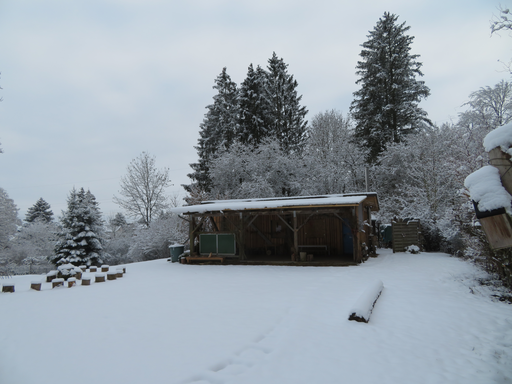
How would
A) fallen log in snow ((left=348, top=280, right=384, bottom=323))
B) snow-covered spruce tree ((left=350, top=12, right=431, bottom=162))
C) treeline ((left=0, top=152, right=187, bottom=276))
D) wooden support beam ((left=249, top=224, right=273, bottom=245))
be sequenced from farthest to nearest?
1. snow-covered spruce tree ((left=350, top=12, right=431, bottom=162))
2. treeline ((left=0, top=152, right=187, bottom=276))
3. wooden support beam ((left=249, top=224, right=273, bottom=245))
4. fallen log in snow ((left=348, top=280, right=384, bottom=323))

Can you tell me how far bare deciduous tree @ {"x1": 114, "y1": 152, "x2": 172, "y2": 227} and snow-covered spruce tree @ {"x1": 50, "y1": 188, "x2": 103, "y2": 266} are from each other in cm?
623

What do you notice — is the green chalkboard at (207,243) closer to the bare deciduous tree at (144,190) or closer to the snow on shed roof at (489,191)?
the snow on shed roof at (489,191)

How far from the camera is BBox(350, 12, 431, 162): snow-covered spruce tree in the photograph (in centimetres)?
2144

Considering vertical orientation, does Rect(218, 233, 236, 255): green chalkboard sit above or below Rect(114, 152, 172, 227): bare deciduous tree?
below

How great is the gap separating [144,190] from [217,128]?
8.65 meters

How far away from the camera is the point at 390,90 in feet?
71.2

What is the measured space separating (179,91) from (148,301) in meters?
27.6

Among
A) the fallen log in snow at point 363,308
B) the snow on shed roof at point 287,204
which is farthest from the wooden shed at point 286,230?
the fallen log in snow at point 363,308

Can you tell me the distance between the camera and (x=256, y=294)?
23.0ft

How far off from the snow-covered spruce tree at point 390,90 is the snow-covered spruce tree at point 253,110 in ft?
26.5

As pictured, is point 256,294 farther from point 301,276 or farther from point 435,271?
point 435,271

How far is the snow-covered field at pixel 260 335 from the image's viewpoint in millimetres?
3332

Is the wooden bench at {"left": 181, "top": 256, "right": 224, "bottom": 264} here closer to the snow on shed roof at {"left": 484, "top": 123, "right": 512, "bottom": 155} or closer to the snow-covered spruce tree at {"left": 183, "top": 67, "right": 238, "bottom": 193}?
the snow on shed roof at {"left": 484, "top": 123, "right": 512, "bottom": 155}

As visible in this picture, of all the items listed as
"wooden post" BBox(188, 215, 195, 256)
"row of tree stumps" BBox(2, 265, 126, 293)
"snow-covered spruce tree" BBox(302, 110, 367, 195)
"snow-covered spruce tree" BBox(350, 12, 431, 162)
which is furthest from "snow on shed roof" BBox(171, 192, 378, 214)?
"snow-covered spruce tree" BBox(350, 12, 431, 162)
